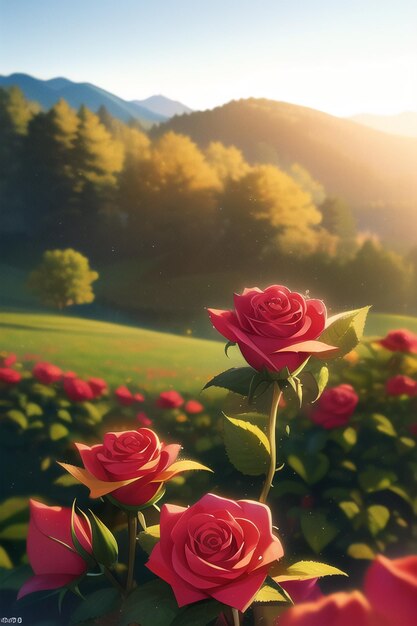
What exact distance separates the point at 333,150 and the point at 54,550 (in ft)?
2.65

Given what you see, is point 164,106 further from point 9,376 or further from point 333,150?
point 9,376

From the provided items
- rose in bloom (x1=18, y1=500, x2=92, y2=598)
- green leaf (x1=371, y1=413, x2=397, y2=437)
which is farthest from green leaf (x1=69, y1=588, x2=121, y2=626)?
green leaf (x1=371, y1=413, x2=397, y2=437)

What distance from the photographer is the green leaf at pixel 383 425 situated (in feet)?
3.36

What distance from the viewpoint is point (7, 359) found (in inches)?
42.9

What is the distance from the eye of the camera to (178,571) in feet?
1.19

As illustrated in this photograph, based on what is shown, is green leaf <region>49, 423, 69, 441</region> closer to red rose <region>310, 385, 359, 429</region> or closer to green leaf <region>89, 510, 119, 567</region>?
red rose <region>310, 385, 359, 429</region>

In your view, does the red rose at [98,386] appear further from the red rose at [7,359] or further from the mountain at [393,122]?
the mountain at [393,122]

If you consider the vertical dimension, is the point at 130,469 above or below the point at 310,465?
above

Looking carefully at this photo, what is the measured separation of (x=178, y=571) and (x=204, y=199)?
0.79 m

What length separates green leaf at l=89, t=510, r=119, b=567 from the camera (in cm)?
45

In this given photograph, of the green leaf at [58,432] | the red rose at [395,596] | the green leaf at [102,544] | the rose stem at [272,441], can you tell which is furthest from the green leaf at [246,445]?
the green leaf at [58,432]

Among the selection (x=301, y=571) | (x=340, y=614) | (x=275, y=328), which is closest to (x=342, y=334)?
(x=275, y=328)

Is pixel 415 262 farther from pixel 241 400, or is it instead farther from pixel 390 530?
pixel 241 400

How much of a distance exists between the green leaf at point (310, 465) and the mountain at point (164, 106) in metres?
0.58
